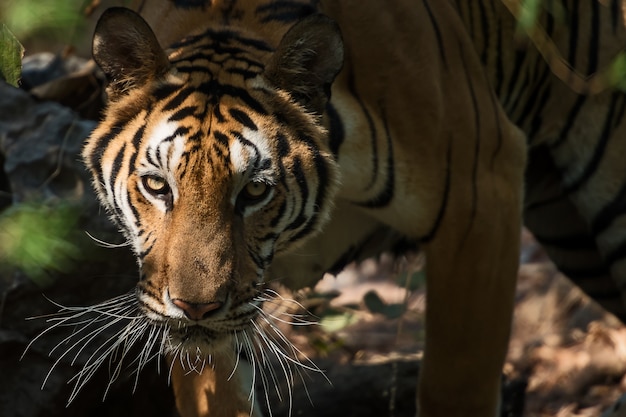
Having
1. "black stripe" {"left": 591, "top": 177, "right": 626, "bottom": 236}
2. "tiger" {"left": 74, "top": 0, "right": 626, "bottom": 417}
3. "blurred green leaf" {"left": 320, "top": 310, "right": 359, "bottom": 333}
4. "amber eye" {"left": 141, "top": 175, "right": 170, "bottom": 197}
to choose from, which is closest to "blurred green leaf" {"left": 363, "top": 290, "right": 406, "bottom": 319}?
"blurred green leaf" {"left": 320, "top": 310, "right": 359, "bottom": 333}

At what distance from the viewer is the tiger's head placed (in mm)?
2430

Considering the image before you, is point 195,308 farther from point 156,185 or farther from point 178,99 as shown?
point 178,99

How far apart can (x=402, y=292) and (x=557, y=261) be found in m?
2.17

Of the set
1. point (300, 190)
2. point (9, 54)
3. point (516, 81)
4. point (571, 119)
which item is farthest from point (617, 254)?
point (9, 54)

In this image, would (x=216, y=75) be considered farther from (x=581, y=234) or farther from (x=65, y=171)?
(x=581, y=234)

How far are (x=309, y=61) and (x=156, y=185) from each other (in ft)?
1.65

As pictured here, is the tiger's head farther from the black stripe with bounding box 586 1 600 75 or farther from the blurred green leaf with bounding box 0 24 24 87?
the black stripe with bounding box 586 1 600 75

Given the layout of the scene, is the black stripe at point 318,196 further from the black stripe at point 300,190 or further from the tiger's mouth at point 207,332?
the tiger's mouth at point 207,332

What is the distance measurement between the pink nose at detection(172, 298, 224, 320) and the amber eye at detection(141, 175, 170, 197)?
0.26 metres

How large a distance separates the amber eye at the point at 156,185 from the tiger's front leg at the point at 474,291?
1.00 meters

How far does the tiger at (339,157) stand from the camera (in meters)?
2.51

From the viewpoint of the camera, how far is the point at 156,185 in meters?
2.50

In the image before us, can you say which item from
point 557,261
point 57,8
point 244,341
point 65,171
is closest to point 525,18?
point 57,8

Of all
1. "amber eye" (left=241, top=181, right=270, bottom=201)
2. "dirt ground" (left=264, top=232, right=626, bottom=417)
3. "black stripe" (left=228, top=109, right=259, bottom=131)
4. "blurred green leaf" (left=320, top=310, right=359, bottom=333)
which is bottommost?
"dirt ground" (left=264, top=232, right=626, bottom=417)
